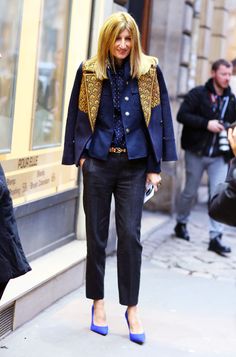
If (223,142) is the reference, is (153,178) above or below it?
below

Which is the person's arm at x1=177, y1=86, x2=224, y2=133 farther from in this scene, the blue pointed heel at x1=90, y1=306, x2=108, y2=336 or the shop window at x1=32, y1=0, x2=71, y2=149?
the blue pointed heel at x1=90, y1=306, x2=108, y2=336

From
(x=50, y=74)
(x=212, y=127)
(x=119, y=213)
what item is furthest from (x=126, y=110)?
(x=212, y=127)

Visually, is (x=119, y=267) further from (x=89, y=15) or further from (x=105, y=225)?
(x=89, y=15)

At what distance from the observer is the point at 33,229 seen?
216 inches

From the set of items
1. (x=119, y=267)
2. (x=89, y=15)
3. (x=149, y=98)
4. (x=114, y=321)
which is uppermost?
(x=89, y=15)

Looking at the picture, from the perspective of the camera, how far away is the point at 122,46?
4457mm

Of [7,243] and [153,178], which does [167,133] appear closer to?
[153,178]

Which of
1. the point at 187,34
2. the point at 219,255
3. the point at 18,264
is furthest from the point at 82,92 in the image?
the point at 187,34

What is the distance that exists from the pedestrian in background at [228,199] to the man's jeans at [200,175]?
4.55m

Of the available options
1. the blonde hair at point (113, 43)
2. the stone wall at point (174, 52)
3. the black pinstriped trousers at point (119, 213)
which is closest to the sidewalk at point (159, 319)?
the black pinstriped trousers at point (119, 213)

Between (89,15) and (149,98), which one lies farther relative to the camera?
(89,15)

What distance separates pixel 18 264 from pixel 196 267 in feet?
12.8

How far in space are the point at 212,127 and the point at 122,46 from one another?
326cm

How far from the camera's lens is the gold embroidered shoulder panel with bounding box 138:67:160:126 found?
4.54 metres
